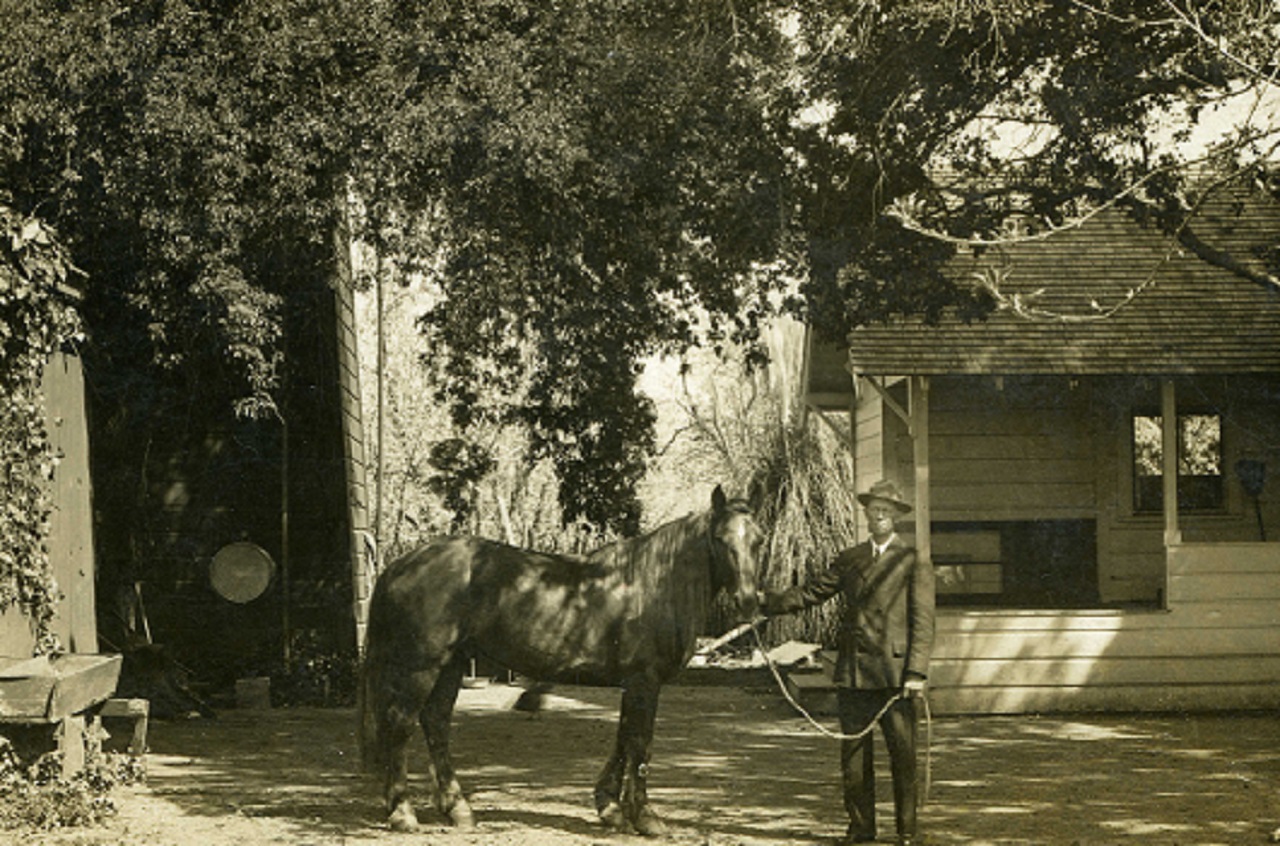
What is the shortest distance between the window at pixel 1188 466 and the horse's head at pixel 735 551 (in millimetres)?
10905

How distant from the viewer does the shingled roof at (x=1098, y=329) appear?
16.5 metres

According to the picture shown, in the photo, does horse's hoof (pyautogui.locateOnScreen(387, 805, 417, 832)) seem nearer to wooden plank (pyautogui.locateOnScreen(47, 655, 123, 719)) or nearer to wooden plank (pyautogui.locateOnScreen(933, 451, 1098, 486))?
wooden plank (pyautogui.locateOnScreen(47, 655, 123, 719))

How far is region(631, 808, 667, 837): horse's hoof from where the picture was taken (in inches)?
372

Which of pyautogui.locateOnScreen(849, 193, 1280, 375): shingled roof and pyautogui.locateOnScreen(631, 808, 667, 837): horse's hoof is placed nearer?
pyautogui.locateOnScreen(631, 808, 667, 837): horse's hoof

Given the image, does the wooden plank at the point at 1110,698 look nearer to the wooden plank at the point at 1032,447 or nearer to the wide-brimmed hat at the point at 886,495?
the wooden plank at the point at 1032,447

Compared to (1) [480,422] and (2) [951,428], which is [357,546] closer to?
(1) [480,422]

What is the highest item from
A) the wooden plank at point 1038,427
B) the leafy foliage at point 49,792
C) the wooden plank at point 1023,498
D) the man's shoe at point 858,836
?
the wooden plank at point 1038,427

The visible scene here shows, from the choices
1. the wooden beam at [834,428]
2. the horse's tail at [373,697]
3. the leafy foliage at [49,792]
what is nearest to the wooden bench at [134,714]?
the leafy foliage at [49,792]

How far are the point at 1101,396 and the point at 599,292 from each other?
8.38m

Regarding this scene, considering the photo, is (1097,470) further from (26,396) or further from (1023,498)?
(26,396)

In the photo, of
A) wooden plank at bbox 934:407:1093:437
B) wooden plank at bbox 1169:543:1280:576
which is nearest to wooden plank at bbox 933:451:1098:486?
wooden plank at bbox 934:407:1093:437

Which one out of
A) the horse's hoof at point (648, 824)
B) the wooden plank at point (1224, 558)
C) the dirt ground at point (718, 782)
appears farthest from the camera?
the wooden plank at point (1224, 558)

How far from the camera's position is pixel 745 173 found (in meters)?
12.6

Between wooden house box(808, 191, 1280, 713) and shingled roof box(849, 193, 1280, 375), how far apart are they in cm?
3
